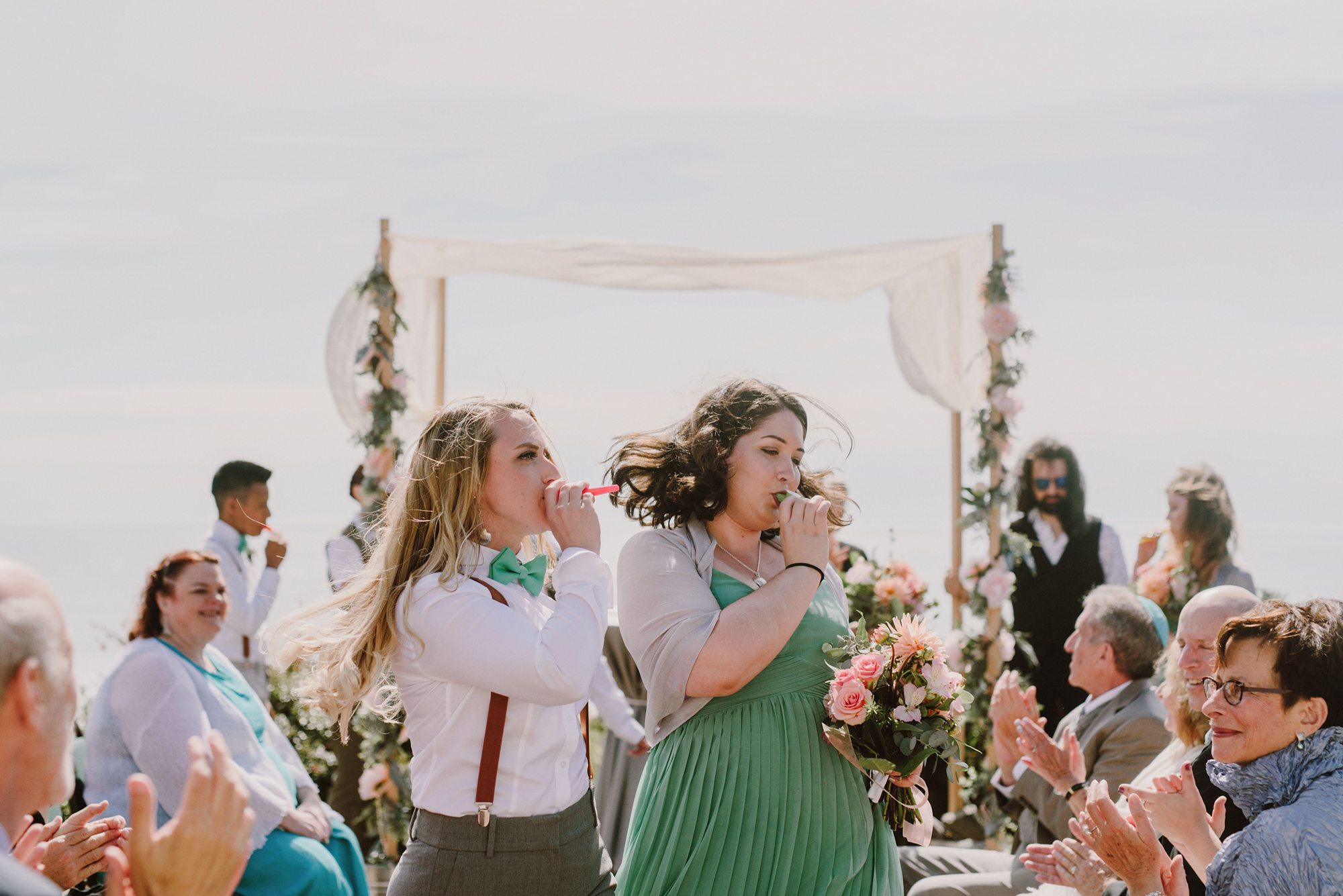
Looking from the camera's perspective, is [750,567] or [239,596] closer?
[750,567]

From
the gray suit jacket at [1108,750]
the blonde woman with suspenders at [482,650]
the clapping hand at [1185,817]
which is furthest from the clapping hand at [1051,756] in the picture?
the blonde woman with suspenders at [482,650]

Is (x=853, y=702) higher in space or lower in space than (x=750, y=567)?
lower

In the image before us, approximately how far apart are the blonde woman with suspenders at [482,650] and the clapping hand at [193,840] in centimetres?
76

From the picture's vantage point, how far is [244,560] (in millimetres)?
6027

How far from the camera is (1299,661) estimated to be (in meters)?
2.44

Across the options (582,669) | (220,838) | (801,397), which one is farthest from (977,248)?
(220,838)

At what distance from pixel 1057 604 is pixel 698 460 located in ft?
13.4

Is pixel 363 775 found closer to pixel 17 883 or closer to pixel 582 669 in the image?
pixel 582 669

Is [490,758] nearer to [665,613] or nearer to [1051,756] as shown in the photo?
[665,613]

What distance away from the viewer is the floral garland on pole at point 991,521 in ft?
21.5

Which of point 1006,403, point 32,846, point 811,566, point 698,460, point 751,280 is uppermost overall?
point 751,280

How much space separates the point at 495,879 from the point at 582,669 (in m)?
0.45

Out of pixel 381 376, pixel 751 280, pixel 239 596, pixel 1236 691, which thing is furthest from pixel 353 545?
pixel 1236 691

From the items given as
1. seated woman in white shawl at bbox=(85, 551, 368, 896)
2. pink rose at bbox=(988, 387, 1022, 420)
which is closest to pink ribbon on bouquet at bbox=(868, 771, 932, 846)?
seated woman in white shawl at bbox=(85, 551, 368, 896)
